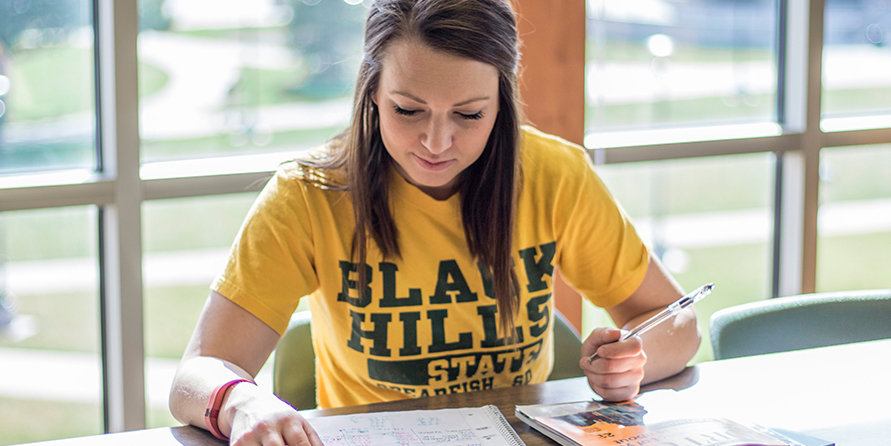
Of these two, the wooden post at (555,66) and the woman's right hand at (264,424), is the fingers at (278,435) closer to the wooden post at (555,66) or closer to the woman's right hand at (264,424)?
the woman's right hand at (264,424)

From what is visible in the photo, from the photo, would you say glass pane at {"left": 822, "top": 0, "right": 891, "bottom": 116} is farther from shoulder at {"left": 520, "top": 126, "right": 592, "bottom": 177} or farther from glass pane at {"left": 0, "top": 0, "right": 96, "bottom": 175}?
glass pane at {"left": 0, "top": 0, "right": 96, "bottom": 175}

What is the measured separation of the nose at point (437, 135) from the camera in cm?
119

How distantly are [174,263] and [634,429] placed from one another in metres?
1.62

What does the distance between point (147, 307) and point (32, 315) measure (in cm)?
32

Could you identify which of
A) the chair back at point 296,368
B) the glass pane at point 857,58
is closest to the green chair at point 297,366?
the chair back at point 296,368

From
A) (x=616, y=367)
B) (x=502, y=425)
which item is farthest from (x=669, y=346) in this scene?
(x=502, y=425)

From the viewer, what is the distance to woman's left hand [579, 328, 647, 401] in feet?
3.78

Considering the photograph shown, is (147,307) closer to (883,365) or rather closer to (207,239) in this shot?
(207,239)

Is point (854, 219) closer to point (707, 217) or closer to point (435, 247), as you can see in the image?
point (707, 217)

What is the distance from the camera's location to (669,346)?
1.27m

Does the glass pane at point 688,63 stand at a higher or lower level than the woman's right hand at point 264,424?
higher

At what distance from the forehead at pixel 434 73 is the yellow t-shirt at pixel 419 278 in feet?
0.74

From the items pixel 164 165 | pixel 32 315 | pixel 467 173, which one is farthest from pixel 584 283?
pixel 32 315

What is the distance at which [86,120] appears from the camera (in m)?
1.98
